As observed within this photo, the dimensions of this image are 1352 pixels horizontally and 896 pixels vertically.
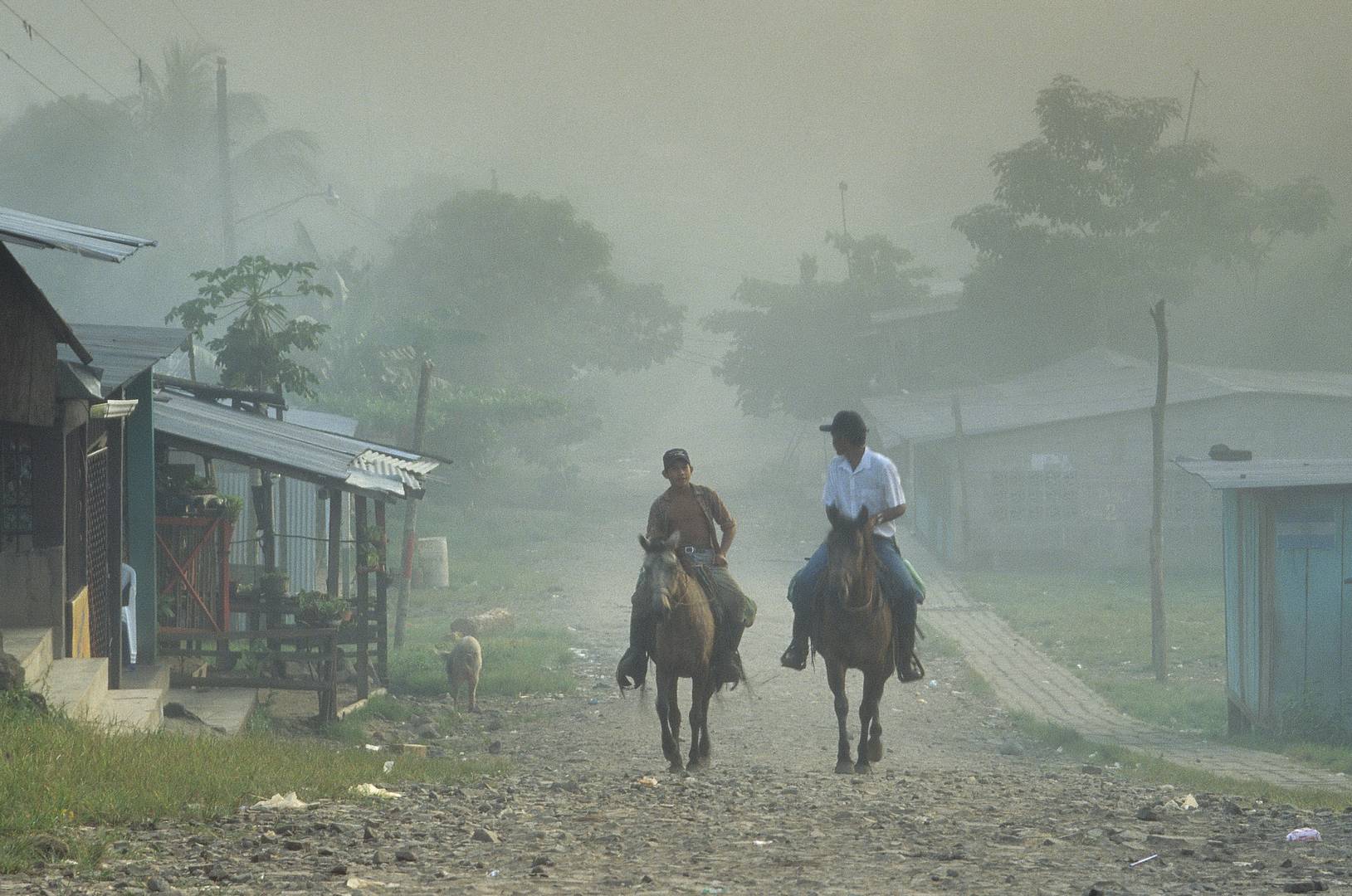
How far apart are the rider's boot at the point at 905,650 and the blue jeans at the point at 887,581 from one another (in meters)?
0.07

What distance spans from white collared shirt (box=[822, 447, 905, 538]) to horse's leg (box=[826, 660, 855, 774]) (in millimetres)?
1063

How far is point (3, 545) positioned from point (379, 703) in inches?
187

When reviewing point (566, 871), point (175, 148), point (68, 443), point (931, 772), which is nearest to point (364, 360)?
point (175, 148)

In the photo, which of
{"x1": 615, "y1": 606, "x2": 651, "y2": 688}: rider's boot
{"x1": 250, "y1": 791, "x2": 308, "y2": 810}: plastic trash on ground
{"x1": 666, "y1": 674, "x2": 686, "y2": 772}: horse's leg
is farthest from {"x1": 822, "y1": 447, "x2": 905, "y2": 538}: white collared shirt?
{"x1": 250, "y1": 791, "x2": 308, "y2": 810}: plastic trash on ground

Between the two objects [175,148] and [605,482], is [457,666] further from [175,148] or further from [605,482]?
[175,148]

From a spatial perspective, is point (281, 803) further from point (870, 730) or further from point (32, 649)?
point (870, 730)

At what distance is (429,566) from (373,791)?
19229 millimetres

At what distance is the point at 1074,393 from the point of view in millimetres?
36031

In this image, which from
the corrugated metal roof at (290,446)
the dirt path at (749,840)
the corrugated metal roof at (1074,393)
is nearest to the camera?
the dirt path at (749,840)

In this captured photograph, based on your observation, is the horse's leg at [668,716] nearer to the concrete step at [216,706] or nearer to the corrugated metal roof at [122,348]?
the concrete step at [216,706]

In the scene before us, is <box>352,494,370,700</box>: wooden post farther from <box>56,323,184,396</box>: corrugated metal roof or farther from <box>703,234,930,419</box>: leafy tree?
<box>703,234,930,419</box>: leafy tree

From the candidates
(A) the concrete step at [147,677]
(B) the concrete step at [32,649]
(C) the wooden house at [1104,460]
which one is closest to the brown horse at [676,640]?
(B) the concrete step at [32,649]

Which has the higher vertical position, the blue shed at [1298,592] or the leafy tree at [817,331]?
the leafy tree at [817,331]

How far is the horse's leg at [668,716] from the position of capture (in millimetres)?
9555
